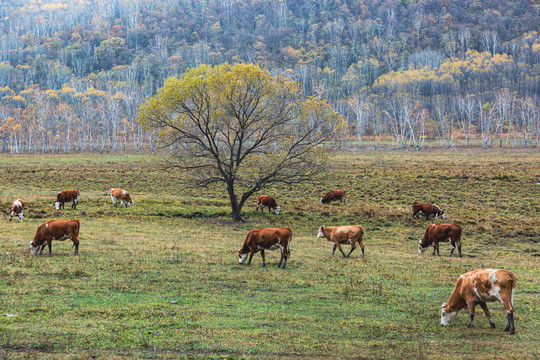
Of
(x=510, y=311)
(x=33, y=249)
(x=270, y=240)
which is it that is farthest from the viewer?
(x=33, y=249)

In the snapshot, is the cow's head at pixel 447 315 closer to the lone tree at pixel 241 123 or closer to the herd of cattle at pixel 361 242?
the herd of cattle at pixel 361 242

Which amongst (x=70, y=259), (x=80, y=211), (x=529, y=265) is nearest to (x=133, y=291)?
(x=70, y=259)

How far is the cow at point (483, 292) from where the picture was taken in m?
9.43

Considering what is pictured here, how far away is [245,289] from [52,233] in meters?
9.32

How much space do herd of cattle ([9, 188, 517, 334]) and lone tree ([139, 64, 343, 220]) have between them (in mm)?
4321

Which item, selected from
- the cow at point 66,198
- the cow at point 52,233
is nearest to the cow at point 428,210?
the cow at point 52,233

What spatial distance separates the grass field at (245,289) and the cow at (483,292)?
0.37 m

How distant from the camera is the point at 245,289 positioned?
42.4ft

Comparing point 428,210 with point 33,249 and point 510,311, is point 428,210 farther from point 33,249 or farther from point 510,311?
point 33,249

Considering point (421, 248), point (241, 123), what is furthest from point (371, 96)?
point (421, 248)

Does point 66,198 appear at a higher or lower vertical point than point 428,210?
higher

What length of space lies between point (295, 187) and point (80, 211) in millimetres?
24205

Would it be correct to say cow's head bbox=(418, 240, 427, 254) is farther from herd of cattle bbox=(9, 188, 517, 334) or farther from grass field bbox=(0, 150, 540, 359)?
grass field bbox=(0, 150, 540, 359)

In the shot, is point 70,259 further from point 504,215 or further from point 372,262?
point 504,215
